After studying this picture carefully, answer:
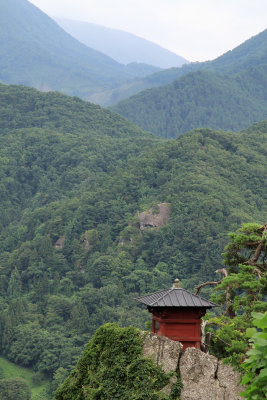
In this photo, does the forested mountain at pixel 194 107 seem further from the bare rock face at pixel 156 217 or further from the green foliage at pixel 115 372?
the green foliage at pixel 115 372

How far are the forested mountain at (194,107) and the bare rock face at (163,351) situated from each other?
135 meters

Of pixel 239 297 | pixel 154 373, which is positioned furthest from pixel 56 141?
pixel 154 373

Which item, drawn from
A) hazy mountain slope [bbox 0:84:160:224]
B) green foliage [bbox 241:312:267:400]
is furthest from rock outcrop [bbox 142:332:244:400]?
hazy mountain slope [bbox 0:84:160:224]

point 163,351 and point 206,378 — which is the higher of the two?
point 163,351

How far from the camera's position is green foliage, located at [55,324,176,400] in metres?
11.7

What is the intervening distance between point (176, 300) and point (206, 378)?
5.50ft

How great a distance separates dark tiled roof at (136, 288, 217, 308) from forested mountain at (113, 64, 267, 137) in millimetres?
134215

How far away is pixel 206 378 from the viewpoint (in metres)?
11.8

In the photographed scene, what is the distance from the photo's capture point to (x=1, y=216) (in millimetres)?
85250

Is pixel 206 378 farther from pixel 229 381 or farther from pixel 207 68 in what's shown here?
pixel 207 68

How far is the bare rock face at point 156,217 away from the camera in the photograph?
68688 millimetres

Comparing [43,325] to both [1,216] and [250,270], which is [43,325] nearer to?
[1,216]

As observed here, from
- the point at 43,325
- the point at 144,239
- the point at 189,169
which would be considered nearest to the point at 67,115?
the point at 189,169

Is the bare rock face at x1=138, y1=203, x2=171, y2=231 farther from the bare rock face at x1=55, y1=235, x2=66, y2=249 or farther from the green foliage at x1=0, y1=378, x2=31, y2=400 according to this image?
the green foliage at x1=0, y1=378, x2=31, y2=400
